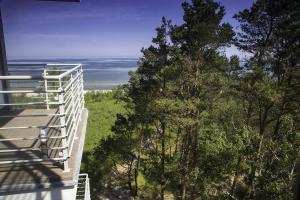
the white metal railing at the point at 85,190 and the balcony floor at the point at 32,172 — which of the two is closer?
the balcony floor at the point at 32,172

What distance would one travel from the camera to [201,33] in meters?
10.6

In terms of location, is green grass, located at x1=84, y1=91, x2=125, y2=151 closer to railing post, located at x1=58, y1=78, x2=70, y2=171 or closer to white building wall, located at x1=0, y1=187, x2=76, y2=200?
railing post, located at x1=58, y1=78, x2=70, y2=171

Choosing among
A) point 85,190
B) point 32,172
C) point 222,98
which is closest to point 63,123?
point 32,172

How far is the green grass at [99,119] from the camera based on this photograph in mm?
21359

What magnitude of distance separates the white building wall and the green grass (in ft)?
48.0

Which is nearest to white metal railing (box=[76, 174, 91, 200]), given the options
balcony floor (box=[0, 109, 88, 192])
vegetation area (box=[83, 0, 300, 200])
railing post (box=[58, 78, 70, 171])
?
balcony floor (box=[0, 109, 88, 192])

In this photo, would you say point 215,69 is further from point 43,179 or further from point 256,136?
point 43,179

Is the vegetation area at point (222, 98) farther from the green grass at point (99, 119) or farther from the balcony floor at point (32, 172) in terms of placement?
the balcony floor at point (32, 172)

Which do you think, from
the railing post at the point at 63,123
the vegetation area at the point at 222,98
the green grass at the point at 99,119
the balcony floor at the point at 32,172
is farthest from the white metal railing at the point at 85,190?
the green grass at the point at 99,119

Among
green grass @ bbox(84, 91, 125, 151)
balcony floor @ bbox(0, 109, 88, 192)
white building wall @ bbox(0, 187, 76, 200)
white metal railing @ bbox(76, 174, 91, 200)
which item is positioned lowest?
green grass @ bbox(84, 91, 125, 151)

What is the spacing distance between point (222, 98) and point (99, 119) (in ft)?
56.7

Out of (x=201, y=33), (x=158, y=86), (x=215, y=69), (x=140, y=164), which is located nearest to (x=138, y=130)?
(x=140, y=164)

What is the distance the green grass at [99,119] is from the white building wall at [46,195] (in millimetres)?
14644

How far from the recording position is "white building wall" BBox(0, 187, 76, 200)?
10.1ft
